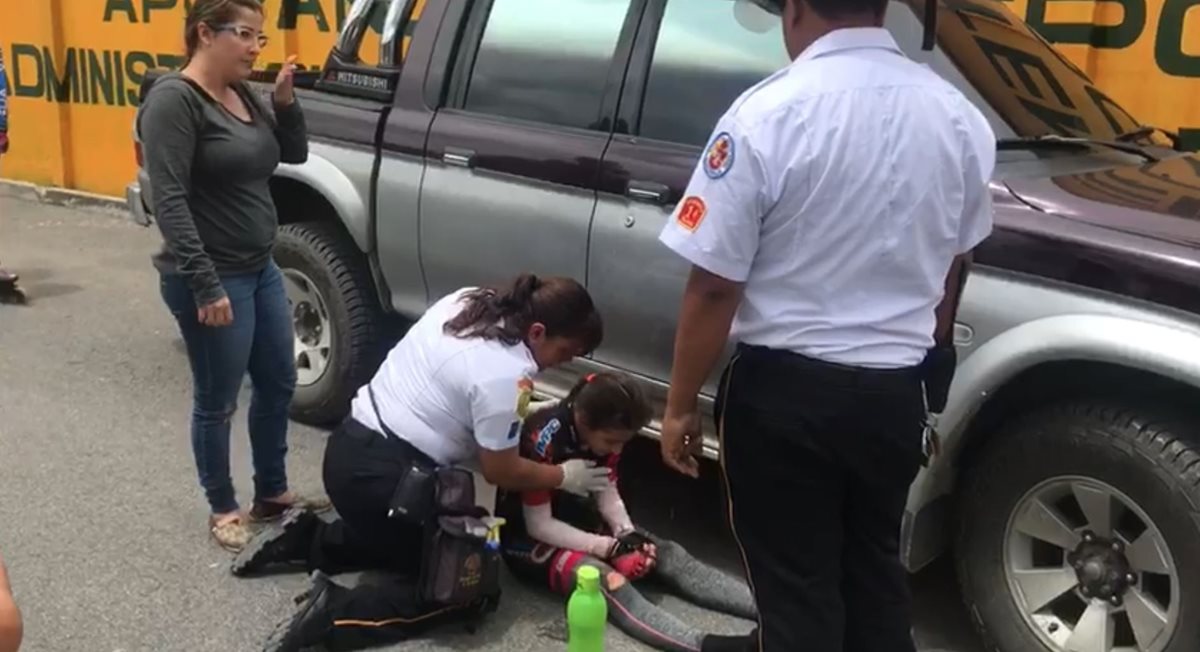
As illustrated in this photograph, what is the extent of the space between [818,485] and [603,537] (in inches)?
58.5

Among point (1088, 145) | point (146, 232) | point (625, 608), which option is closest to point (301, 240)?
point (625, 608)

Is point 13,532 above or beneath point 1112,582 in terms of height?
beneath

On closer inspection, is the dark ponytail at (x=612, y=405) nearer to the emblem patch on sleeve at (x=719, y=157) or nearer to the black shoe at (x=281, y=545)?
the black shoe at (x=281, y=545)

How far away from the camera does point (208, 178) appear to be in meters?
3.75

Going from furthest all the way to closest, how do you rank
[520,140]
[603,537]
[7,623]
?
[520,140]
[603,537]
[7,623]

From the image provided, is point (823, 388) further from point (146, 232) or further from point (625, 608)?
point (146, 232)

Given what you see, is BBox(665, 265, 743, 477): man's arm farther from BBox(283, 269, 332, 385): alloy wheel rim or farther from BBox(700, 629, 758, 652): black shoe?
BBox(283, 269, 332, 385): alloy wheel rim

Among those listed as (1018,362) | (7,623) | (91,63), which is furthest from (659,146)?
(91,63)

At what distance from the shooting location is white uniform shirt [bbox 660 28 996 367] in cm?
229

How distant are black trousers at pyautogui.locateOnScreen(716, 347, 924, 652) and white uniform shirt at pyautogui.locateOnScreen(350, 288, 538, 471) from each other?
1.05m

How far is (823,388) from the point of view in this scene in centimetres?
239

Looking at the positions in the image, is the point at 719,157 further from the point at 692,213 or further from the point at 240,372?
the point at 240,372

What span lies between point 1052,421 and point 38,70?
32.3 ft

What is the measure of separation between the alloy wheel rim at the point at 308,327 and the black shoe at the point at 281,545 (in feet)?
4.15
